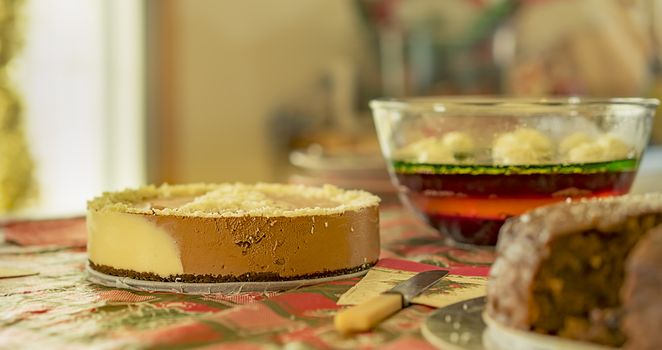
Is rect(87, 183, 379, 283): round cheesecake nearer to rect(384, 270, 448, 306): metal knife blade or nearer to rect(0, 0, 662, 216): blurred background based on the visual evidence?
rect(384, 270, 448, 306): metal knife blade

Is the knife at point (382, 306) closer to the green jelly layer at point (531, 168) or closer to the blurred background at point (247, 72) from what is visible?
the green jelly layer at point (531, 168)

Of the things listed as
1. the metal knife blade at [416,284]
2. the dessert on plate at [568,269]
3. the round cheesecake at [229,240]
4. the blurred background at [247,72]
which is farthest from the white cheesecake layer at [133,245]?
the blurred background at [247,72]

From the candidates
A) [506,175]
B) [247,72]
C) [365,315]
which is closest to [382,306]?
[365,315]

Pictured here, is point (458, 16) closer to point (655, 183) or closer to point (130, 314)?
point (655, 183)

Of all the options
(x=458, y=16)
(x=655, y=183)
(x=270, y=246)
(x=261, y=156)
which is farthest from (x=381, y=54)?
(x=270, y=246)

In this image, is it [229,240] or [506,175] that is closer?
[229,240]

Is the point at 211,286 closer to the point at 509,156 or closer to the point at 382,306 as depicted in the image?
the point at 382,306
